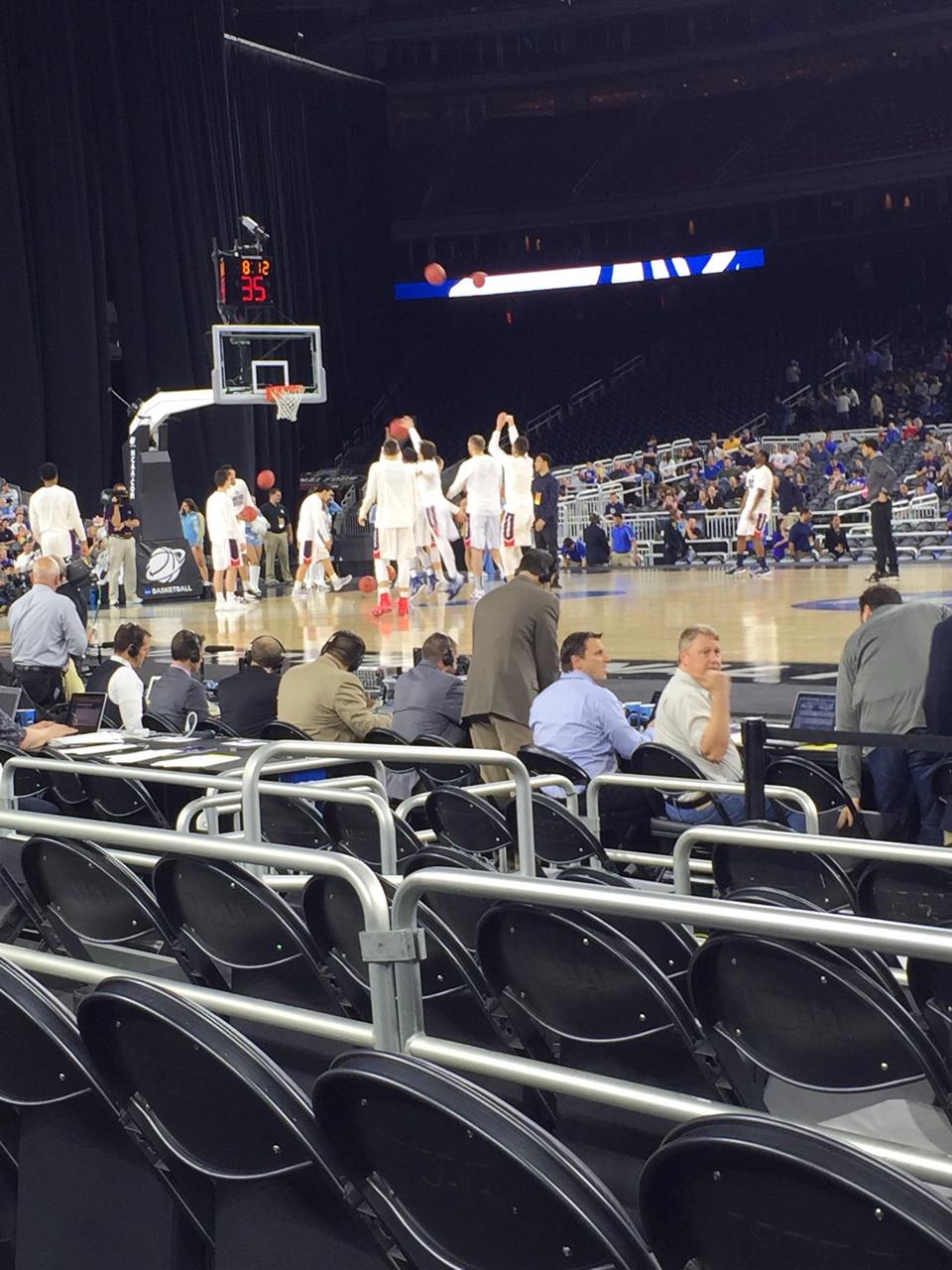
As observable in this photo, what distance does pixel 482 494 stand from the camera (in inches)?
732

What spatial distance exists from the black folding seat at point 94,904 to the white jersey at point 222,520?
16.2m

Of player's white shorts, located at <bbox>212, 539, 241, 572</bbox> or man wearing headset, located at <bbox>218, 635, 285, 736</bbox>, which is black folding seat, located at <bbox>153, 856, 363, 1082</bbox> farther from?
player's white shorts, located at <bbox>212, 539, 241, 572</bbox>

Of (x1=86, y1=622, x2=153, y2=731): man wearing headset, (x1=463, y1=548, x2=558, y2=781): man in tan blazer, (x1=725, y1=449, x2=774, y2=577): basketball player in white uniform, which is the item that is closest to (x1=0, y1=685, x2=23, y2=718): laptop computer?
(x1=86, y1=622, x2=153, y2=731): man wearing headset

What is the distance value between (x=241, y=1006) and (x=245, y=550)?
1810cm

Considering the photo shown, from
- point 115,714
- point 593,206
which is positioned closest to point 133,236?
point 593,206

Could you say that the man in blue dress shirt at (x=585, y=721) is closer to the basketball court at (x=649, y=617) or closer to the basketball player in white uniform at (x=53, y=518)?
the basketball court at (x=649, y=617)

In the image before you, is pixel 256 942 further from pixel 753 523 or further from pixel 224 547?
pixel 753 523

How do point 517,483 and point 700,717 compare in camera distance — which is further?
point 517,483

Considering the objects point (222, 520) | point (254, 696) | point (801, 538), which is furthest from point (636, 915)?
point (801, 538)

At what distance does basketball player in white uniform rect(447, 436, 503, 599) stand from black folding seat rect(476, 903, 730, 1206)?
15.5 m

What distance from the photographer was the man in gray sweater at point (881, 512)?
18734 millimetres

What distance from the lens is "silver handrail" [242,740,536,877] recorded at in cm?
433

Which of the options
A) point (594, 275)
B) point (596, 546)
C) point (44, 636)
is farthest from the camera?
point (594, 275)

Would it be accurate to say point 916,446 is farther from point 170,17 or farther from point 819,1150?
point 819,1150
